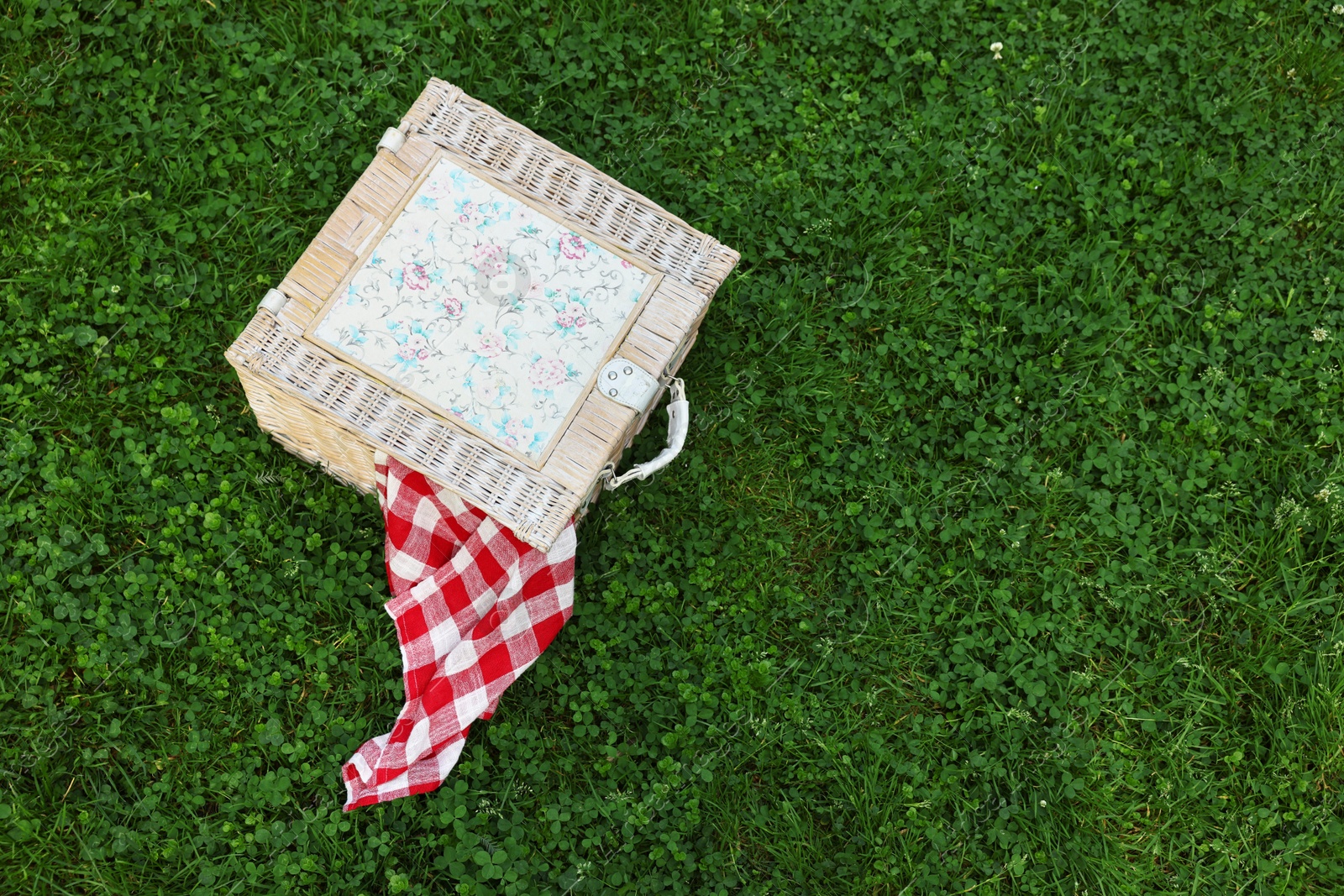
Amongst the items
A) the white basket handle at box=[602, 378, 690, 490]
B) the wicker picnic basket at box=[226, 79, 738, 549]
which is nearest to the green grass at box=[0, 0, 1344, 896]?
the white basket handle at box=[602, 378, 690, 490]

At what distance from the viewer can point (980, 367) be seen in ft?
13.1

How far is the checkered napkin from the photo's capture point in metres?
3.20

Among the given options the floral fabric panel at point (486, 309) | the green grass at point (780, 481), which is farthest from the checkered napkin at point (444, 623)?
the floral fabric panel at point (486, 309)

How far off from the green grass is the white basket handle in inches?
16.6

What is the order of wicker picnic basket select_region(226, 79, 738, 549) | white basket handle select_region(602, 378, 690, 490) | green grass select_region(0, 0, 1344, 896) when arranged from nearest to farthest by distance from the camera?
1. wicker picnic basket select_region(226, 79, 738, 549)
2. white basket handle select_region(602, 378, 690, 490)
3. green grass select_region(0, 0, 1344, 896)

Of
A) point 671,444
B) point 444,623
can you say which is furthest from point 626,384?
point 444,623

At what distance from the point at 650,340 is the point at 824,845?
1.85 m

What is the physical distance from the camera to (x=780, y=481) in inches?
151

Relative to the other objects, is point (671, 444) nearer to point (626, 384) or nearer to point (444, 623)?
point (626, 384)

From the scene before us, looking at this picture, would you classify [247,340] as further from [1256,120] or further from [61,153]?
[1256,120]

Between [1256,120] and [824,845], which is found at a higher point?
[1256,120]

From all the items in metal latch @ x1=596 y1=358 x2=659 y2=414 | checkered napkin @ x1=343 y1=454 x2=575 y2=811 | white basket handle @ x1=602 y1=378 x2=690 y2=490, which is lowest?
checkered napkin @ x1=343 y1=454 x2=575 y2=811

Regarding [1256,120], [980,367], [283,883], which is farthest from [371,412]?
[1256,120]

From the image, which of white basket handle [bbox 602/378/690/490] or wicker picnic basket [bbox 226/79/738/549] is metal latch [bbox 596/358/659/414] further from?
white basket handle [bbox 602/378/690/490]
